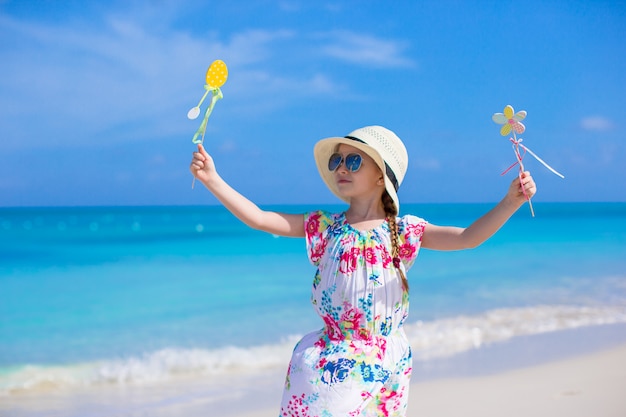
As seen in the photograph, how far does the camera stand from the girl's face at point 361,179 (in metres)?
2.92

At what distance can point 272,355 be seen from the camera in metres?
6.63

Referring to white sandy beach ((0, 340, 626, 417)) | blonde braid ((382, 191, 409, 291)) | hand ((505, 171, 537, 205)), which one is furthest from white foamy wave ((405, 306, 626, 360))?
hand ((505, 171, 537, 205))

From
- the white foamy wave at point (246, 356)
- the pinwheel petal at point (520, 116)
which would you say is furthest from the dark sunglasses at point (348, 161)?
the white foamy wave at point (246, 356)

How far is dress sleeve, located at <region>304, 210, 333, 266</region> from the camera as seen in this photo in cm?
293

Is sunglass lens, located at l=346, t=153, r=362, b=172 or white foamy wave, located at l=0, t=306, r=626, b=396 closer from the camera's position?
sunglass lens, located at l=346, t=153, r=362, b=172

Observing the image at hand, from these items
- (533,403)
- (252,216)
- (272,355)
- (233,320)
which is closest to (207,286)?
(233,320)

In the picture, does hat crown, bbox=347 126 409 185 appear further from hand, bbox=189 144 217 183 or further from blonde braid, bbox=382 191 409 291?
hand, bbox=189 144 217 183

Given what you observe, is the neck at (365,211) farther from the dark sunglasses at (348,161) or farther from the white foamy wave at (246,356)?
the white foamy wave at (246,356)

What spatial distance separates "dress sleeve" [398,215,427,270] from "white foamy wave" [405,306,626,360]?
→ 361 centimetres

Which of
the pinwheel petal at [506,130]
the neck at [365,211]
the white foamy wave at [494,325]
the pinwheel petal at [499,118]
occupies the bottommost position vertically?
the neck at [365,211]

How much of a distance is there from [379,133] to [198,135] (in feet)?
2.32

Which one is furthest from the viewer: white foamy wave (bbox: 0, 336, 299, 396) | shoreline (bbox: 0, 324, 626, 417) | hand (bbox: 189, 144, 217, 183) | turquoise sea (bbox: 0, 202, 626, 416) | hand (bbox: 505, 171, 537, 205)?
turquoise sea (bbox: 0, 202, 626, 416)

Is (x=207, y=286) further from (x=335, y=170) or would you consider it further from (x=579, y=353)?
(x=335, y=170)

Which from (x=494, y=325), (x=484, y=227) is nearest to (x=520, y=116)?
(x=484, y=227)
